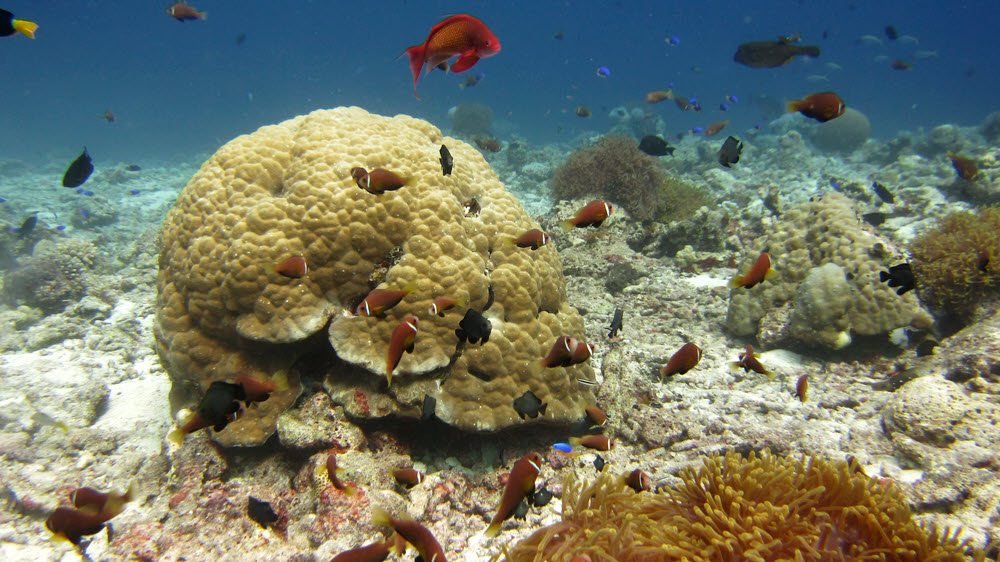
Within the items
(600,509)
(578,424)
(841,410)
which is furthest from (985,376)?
(600,509)

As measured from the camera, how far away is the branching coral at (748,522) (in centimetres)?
221

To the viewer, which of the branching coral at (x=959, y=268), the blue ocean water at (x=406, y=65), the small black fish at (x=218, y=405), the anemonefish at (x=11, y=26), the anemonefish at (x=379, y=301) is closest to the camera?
the small black fish at (x=218, y=405)

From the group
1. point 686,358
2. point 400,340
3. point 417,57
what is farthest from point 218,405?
point 686,358

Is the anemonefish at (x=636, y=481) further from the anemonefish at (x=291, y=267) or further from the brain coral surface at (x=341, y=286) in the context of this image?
the anemonefish at (x=291, y=267)

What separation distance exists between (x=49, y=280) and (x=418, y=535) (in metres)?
10.7

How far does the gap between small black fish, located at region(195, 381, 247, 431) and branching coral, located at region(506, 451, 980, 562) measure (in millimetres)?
1849

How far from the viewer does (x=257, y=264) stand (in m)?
3.51

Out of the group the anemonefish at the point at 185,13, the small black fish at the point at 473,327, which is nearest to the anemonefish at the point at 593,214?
the small black fish at the point at 473,327

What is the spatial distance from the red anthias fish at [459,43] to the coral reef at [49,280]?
10475 millimetres

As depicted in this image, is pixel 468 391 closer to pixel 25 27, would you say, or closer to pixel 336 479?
pixel 336 479

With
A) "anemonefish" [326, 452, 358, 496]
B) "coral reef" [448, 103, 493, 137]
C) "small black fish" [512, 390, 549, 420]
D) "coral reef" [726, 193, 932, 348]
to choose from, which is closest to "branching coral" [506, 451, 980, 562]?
"small black fish" [512, 390, 549, 420]

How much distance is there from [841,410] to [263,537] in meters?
5.61

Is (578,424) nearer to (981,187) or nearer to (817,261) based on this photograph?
(817,261)

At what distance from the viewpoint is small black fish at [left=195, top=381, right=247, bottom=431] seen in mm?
2314
